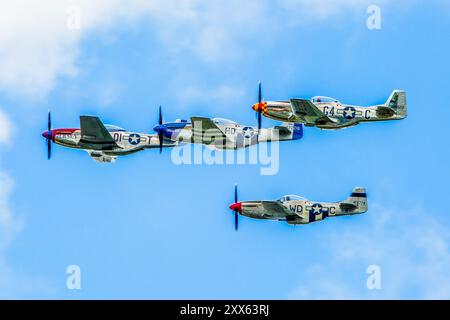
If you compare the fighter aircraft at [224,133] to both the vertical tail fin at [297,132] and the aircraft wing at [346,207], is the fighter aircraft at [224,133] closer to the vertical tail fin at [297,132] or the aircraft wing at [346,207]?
the vertical tail fin at [297,132]

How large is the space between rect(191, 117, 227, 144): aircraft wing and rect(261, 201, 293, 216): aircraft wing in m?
6.43

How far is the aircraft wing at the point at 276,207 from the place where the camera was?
4764 inches

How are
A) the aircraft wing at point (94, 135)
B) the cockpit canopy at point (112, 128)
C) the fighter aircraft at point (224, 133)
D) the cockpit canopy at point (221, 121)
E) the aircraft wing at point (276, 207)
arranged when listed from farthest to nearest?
the cockpit canopy at point (112, 128) → the cockpit canopy at point (221, 121) → the fighter aircraft at point (224, 133) → the aircraft wing at point (94, 135) → the aircraft wing at point (276, 207)

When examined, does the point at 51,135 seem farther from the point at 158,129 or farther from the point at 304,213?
the point at 304,213

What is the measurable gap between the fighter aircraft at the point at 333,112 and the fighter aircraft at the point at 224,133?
6.68ft

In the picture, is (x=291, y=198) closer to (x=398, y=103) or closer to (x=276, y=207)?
(x=276, y=207)

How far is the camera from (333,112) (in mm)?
122000

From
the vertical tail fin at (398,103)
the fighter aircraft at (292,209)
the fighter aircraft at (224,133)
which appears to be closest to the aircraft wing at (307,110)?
the fighter aircraft at (224,133)

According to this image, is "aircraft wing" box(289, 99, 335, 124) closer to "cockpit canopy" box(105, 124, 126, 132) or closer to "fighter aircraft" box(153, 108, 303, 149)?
"fighter aircraft" box(153, 108, 303, 149)

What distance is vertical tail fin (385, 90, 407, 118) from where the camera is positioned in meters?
123

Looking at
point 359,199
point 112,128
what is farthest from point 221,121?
point 359,199
